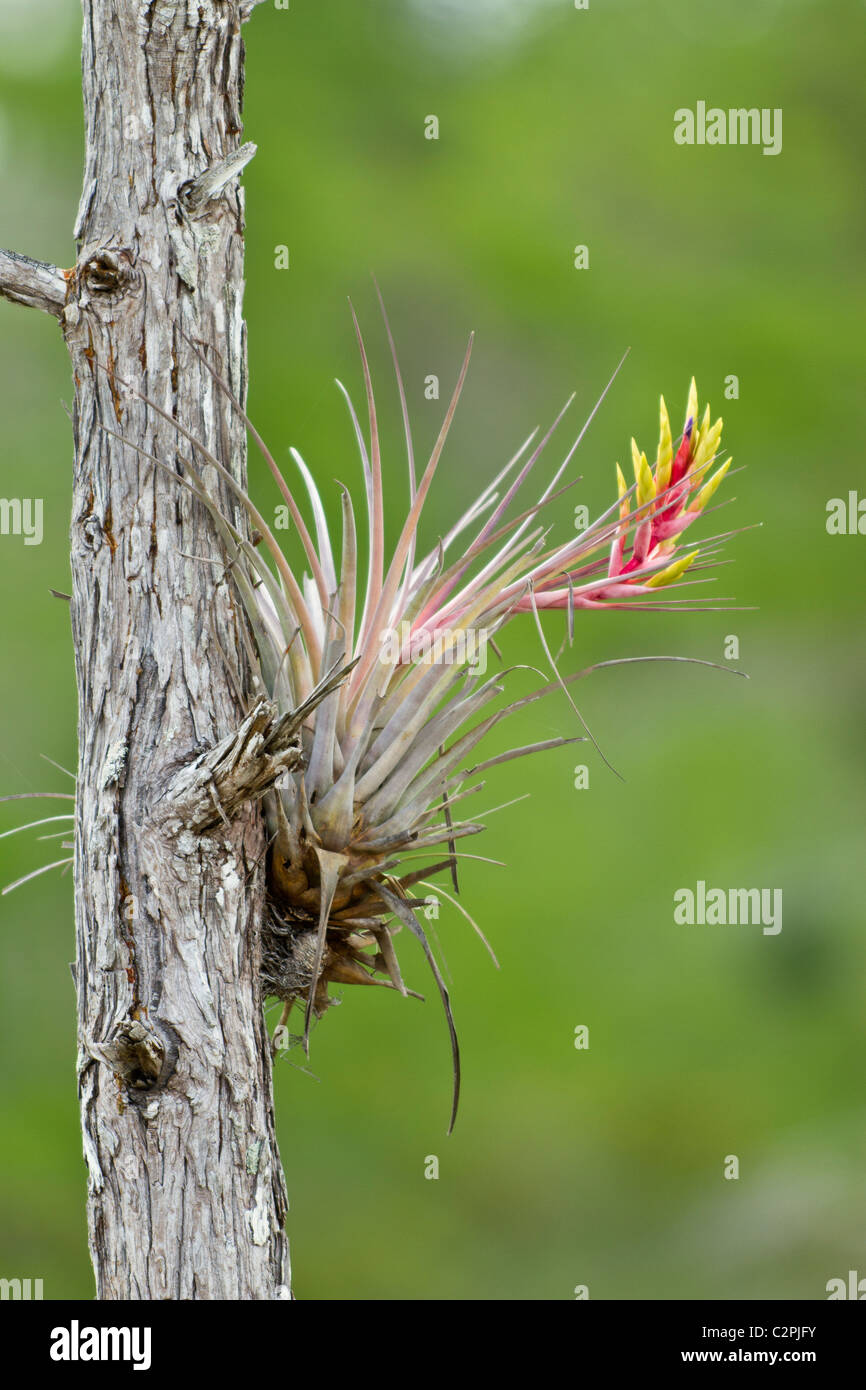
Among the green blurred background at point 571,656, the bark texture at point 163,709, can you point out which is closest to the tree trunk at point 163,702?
the bark texture at point 163,709

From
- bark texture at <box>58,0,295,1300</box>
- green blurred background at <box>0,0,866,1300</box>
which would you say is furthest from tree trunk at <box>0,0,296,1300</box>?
green blurred background at <box>0,0,866,1300</box>

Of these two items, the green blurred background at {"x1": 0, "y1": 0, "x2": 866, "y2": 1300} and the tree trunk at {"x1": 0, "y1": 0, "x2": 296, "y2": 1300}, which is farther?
the green blurred background at {"x1": 0, "y1": 0, "x2": 866, "y2": 1300}

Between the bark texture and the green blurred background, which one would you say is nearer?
the bark texture

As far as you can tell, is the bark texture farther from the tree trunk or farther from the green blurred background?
the green blurred background

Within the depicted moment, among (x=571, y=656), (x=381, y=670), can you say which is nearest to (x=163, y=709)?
(x=381, y=670)
